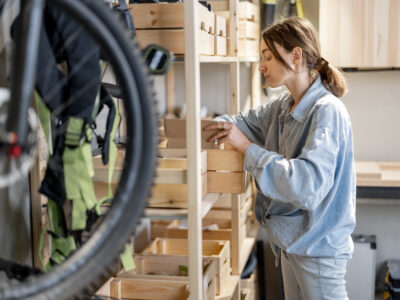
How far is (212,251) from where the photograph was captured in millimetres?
2404

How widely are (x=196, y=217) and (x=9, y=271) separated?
54cm

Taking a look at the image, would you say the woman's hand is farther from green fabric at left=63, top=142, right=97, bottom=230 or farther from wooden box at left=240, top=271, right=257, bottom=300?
wooden box at left=240, top=271, right=257, bottom=300

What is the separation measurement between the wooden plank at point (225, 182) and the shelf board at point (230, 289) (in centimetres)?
53

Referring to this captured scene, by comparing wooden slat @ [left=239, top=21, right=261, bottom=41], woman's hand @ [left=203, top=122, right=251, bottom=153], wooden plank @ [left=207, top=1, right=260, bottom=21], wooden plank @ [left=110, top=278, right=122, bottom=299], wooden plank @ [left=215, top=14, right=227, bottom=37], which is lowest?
wooden plank @ [left=110, top=278, right=122, bottom=299]

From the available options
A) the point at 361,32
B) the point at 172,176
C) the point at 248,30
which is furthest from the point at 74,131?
the point at 361,32

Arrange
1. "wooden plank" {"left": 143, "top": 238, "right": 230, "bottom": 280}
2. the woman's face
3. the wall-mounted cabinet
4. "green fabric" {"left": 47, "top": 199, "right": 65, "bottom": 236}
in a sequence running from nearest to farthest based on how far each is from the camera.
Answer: "green fabric" {"left": 47, "top": 199, "right": 65, "bottom": 236} < the woman's face < "wooden plank" {"left": 143, "top": 238, "right": 230, "bottom": 280} < the wall-mounted cabinet

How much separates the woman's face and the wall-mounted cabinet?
1.17 metres

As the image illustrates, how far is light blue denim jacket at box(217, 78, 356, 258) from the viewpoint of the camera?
1.67 meters

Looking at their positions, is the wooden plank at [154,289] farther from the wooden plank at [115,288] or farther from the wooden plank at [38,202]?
the wooden plank at [38,202]

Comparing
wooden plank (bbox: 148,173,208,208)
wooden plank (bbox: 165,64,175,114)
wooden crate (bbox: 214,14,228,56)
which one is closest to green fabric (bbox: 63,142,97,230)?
wooden plank (bbox: 148,173,208,208)

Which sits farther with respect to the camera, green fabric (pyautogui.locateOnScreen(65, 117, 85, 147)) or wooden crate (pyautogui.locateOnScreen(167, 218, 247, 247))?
wooden crate (pyautogui.locateOnScreen(167, 218, 247, 247))

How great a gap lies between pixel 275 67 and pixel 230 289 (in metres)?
0.93

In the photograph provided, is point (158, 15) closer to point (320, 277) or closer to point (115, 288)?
point (115, 288)

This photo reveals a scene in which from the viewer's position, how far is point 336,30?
9.96 feet
